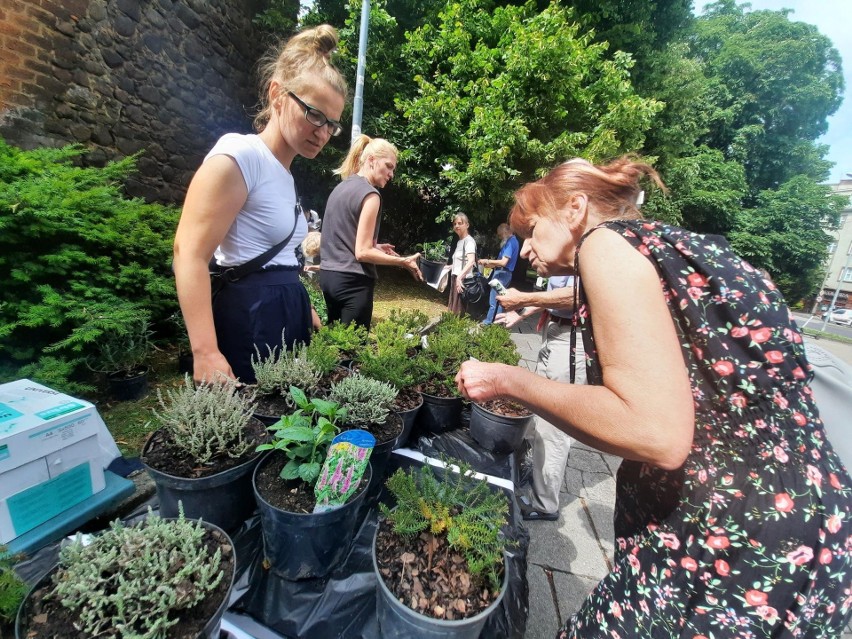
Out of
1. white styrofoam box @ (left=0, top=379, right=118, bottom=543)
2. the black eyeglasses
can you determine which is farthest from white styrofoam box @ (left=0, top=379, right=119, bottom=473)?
the black eyeglasses

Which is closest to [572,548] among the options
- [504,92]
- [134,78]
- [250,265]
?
[250,265]

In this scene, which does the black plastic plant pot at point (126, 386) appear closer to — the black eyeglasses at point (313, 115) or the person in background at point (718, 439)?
the black eyeglasses at point (313, 115)

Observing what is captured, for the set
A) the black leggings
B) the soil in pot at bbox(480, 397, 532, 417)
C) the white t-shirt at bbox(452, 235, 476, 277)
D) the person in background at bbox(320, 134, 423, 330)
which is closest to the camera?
the soil in pot at bbox(480, 397, 532, 417)

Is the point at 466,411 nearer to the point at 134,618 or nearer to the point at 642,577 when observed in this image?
the point at 642,577

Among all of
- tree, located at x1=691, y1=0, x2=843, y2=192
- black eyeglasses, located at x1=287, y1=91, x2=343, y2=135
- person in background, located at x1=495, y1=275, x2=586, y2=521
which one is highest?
tree, located at x1=691, y1=0, x2=843, y2=192

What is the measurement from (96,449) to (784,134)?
94.5 ft

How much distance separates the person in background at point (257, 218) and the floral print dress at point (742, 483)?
47.2 inches

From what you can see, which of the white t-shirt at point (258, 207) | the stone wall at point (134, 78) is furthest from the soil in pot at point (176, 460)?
the stone wall at point (134, 78)

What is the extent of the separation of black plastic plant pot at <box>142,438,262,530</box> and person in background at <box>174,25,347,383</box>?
13.8 inches

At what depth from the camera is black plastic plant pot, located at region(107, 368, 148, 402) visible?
3320mm

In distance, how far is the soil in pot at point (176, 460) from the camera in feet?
3.70

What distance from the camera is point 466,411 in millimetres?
2408

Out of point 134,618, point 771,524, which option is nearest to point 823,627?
point 771,524

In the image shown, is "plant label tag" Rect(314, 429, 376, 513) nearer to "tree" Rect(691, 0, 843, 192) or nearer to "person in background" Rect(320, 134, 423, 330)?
"person in background" Rect(320, 134, 423, 330)
